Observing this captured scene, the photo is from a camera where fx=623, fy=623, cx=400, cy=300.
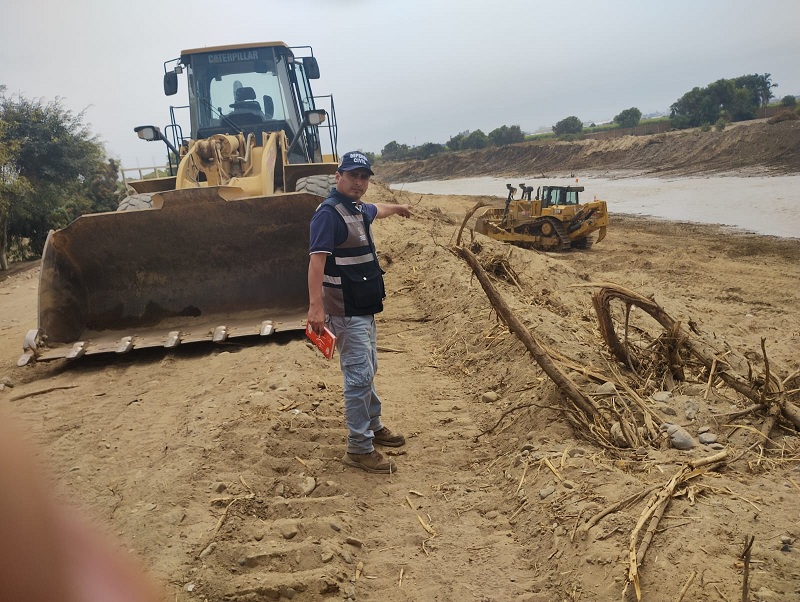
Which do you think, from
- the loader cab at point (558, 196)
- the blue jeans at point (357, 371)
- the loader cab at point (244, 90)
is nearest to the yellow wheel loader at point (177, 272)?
the loader cab at point (244, 90)

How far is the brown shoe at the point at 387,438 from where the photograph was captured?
425 cm

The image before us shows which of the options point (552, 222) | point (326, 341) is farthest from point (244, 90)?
point (552, 222)

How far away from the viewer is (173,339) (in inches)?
236

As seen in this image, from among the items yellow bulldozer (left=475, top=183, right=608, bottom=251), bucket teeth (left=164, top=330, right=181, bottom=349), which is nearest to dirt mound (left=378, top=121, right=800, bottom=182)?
yellow bulldozer (left=475, top=183, right=608, bottom=251)

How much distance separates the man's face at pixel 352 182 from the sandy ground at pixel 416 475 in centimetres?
158

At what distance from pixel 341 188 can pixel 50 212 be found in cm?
1622

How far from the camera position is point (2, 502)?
92 cm

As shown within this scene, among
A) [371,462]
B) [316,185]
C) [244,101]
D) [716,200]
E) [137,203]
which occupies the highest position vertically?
[244,101]

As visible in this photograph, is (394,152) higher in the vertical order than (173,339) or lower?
higher

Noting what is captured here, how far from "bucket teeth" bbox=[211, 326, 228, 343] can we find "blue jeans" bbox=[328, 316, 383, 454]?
8.06 feet

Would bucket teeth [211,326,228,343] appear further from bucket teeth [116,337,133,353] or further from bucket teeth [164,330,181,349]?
bucket teeth [116,337,133,353]

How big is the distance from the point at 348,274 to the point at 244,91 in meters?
6.12

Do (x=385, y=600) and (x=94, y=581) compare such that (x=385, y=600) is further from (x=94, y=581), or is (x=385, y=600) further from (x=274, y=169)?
(x=274, y=169)

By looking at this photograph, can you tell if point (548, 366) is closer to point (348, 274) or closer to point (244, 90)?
point (348, 274)
